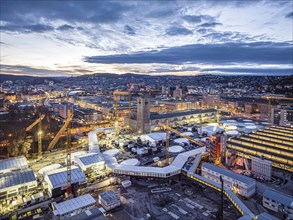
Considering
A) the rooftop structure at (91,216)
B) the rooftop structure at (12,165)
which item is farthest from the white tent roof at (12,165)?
the rooftop structure at (91,216)

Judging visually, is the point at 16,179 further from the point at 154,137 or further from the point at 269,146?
the point at 269,146

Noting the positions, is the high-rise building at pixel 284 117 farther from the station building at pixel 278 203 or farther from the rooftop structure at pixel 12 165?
the rooftop structure at pixel 12 165

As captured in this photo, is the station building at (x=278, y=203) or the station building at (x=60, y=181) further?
the station building at (x=60, y=181)

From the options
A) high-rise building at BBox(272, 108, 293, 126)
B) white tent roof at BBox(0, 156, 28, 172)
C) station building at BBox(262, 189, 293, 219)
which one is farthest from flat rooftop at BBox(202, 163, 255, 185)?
high-rise building at BBox(272, 108, 293, 126)

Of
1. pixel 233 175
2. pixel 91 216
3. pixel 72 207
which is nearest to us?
pixel 91 216

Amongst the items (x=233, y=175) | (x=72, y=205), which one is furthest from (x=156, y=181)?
(x=72, y=205)

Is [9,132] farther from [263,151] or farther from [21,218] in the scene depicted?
[263,151]

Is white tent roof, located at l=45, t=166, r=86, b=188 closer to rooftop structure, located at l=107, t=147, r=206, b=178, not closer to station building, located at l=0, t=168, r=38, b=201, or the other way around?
station building, located at l=0, t=168, r=38, b=201

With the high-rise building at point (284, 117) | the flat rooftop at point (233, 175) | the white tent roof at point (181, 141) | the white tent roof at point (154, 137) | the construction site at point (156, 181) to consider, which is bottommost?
the construction site at point (156, 181)
